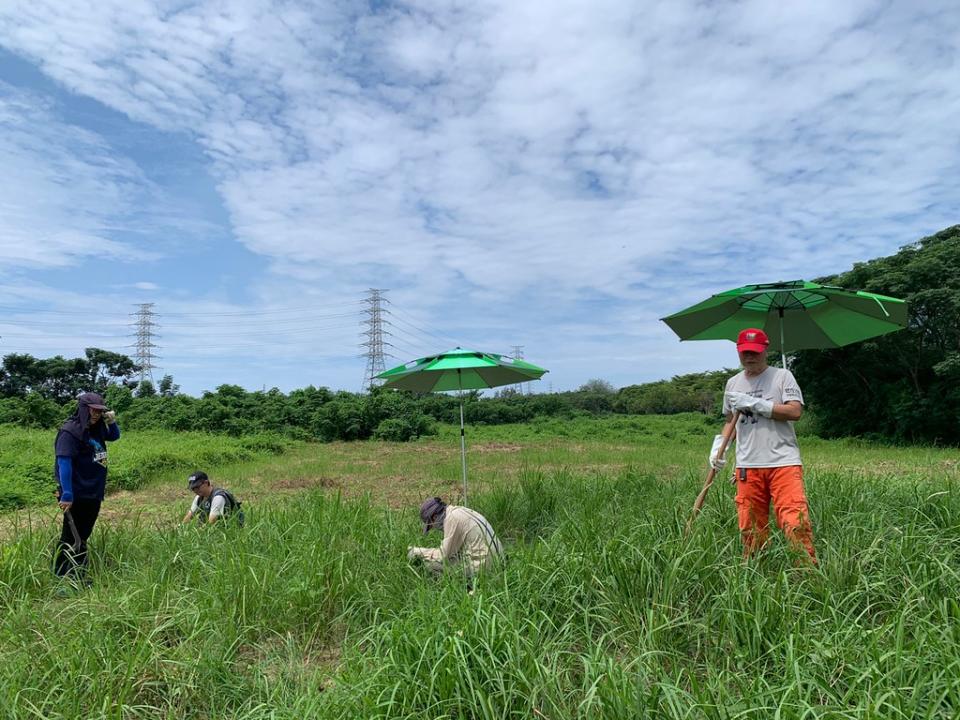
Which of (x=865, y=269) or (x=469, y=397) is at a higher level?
(x=865, y=269)

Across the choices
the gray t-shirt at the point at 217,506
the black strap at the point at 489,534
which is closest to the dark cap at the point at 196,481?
the gray t-shirt at the point at 217,506

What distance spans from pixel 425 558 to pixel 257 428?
22.1 meters

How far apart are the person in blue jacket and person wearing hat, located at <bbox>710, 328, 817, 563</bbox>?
5053 millimetres

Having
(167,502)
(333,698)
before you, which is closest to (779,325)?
(333,698)

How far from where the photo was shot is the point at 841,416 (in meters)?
22.1

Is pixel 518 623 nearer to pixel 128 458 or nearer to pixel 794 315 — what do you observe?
pixel 794 315

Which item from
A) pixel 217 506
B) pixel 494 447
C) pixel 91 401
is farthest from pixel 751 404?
pixel 494 447

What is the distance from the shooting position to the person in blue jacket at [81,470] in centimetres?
483

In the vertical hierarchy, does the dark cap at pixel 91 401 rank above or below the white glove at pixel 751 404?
above

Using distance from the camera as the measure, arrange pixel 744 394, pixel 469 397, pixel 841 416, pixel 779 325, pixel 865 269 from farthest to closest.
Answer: pixel 469 397, pixel 841 416, pixel 865 269, pixel 779 325, pixel 744 394

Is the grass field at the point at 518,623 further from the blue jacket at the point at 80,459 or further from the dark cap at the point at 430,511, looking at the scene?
the blue jacket at the point at 80,459

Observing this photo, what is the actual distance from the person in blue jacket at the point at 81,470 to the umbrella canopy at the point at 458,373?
8.65 ft

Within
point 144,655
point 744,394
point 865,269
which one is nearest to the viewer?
point 144,655

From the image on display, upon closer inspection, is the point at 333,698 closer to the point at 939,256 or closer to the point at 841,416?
the point at 939,256
